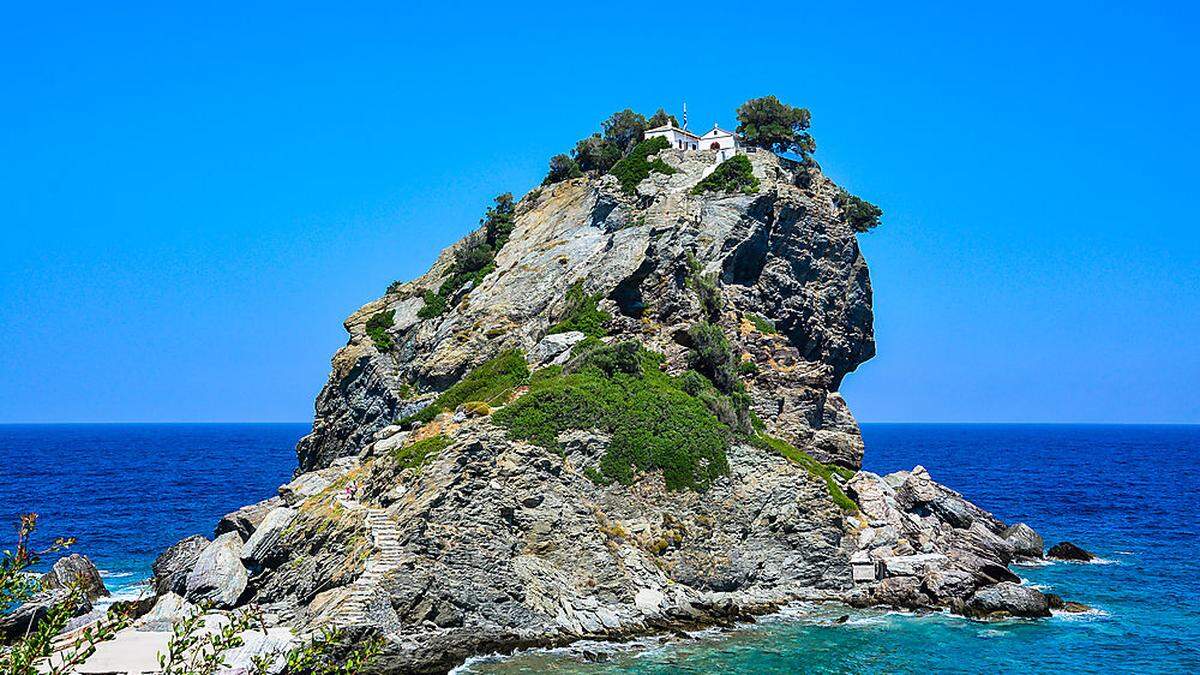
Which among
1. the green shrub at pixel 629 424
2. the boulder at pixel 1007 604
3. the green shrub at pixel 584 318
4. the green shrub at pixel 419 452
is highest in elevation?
the green shrub at pixel 584 318

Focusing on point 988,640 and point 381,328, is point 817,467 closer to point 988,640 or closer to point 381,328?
point 988,640

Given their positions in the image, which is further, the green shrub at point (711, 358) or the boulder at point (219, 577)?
the green shrub at point (711, 358)

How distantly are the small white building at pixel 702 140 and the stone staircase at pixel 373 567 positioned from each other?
47.3 meters

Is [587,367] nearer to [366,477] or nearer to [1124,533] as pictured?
[366,477]

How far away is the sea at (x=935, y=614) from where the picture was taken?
35719 millimetres

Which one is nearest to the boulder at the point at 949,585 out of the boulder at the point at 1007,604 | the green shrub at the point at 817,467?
the boulder at the point at 1007,604

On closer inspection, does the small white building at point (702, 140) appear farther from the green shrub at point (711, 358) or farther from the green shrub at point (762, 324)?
the green shrub at point (711, 358)

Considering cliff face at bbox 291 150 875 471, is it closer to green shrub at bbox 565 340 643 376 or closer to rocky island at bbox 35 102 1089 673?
rocky island at bbox 35 102 1089 673

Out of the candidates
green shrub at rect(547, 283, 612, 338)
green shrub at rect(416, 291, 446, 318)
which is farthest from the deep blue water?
green shrub at rect(547, 283, 612, 338)

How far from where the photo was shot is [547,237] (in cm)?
7212

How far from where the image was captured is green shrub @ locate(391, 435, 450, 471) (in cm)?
4359

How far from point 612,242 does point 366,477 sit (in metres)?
25.8

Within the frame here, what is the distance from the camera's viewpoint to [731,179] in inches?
2825

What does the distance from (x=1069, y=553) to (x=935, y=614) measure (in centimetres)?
2009
